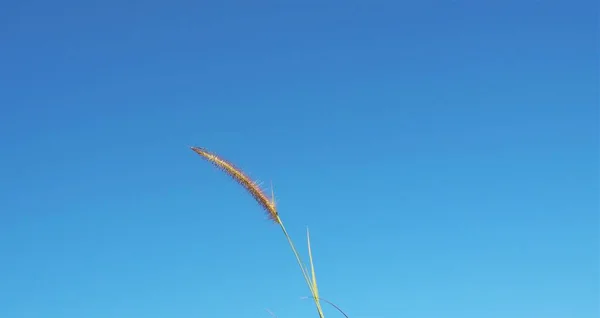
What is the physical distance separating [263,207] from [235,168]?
131 centimetres

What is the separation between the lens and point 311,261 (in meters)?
10.0

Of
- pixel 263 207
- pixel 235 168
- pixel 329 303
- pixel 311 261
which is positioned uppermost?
pixel 235 168

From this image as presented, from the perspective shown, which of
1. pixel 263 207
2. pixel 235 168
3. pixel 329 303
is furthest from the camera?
pixel 235 168

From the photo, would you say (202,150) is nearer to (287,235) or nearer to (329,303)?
(287,235)

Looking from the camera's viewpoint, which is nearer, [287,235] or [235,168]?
[287,235]

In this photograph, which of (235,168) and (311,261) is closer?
(311,261)

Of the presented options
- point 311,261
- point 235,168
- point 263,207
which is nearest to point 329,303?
point 311,261

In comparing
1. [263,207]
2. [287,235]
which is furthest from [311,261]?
[263,207]

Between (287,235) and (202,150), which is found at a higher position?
(202,150)

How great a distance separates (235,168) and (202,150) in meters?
0.78

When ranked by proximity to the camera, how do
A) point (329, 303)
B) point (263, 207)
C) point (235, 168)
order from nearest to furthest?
point (329, 303) → point (263, 207) → point (235, 168)

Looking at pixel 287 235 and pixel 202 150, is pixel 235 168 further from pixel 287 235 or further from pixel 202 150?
pixel 287 235

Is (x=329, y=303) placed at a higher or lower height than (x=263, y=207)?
lower

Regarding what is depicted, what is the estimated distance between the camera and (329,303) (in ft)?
31.1
